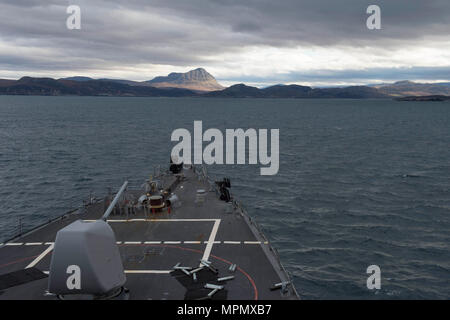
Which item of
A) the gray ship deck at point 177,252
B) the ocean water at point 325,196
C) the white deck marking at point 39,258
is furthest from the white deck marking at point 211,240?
the white deck marking at point 39,258

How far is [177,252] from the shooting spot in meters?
26.2

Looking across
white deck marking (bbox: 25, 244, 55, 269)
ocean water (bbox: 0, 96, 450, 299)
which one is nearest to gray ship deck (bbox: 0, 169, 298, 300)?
white deck marking (bbox: 25, 244, 55, 269)

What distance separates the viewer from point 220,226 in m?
31.5

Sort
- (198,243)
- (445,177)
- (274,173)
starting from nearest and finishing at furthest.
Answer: (198,243) → (445,177) → (274,173)

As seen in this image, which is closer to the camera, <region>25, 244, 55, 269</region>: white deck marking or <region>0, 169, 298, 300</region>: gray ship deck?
<region>0, 169, 298, 300</region>: gray ship deck

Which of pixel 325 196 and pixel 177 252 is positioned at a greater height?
pixel 177 252

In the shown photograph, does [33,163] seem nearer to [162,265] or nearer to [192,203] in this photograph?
[192,203]

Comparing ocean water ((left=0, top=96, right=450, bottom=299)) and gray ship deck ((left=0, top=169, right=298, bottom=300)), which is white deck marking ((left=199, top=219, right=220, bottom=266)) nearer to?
gray ship deck ((left=0, top=169, right=298, bottom=300))

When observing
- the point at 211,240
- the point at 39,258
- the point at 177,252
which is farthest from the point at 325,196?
the point at 39,258

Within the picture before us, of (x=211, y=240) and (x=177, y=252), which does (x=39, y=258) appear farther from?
(x=211, y=240)

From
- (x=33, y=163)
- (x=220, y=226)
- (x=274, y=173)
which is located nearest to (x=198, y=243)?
(x=220, y=226)

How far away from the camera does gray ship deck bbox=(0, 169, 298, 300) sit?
20.9 metres
